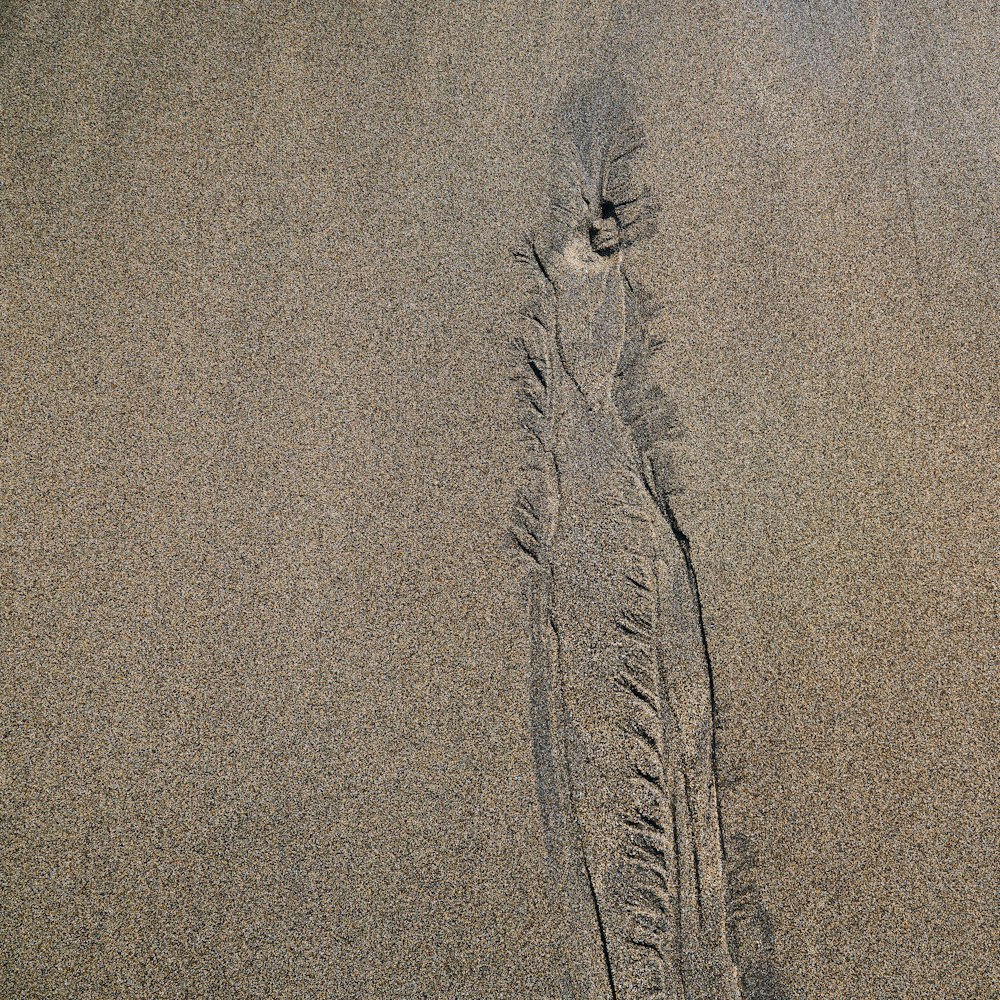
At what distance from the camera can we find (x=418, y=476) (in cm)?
167

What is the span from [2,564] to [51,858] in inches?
23.9

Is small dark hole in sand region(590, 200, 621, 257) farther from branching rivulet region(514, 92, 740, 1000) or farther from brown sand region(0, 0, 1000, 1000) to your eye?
brown sand region(0, 0, 1000, 1000)

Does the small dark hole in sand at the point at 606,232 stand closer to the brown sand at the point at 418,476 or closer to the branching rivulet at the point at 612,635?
the branching rivulet at the point at 612,635

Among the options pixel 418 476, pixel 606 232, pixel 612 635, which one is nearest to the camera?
pixel 612 635

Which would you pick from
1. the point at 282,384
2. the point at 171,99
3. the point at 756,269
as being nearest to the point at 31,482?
the point at 282,384

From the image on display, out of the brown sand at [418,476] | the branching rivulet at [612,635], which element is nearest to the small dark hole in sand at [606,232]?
the branching rivulet at [612,635]

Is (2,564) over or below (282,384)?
below

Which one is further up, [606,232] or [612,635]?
[606,232]

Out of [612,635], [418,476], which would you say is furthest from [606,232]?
[612,635]

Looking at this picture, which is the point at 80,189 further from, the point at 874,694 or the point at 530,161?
the point at 874,694

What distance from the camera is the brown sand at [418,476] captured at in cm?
144

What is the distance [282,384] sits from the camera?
5.70 ft

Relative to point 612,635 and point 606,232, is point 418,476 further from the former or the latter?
point 606,232

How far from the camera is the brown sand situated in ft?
4.73
